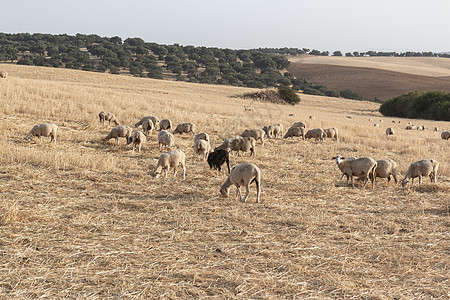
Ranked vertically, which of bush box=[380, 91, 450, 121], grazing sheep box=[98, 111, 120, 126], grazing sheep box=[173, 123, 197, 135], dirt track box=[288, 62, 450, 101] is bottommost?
bush box=[380, 91, 450, 121]

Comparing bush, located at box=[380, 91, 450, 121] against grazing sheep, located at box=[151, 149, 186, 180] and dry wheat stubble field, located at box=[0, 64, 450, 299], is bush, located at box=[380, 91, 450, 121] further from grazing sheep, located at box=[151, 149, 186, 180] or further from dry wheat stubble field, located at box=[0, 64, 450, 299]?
grazing sheep, located at box=[151, 149, 186, 180]

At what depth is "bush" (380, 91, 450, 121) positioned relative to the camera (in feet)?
207

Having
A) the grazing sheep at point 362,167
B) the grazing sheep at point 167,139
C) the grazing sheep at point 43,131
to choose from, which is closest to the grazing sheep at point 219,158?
the grazing sheep at point 167,139

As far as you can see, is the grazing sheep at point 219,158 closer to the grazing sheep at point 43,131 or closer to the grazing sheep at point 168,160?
the grazing sheep at point 168,160

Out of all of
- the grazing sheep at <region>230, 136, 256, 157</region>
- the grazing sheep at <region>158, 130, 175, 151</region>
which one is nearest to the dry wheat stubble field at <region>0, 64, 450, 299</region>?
the grazing sheep at <region>230, 136, 256, 157</region>

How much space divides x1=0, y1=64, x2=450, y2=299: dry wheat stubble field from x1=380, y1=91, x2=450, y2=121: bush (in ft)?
171

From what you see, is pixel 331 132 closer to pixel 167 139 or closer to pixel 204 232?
pixel 167 139

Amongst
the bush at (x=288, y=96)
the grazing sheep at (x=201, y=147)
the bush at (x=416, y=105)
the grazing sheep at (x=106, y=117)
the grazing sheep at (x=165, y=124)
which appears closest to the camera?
the grazing sheep at (x=201, y=147)

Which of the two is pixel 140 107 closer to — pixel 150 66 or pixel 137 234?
pixel 137 234

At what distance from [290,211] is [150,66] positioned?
302 ft

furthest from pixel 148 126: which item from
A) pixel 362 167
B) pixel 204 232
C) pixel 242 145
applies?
pixel 204 232

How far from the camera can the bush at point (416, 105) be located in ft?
207

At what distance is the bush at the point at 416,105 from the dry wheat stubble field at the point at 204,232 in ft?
171

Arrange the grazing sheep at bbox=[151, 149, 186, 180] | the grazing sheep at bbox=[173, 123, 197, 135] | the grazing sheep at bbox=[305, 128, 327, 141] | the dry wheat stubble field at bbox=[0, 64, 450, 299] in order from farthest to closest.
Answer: the grazing sheep at bbox=[305, 128, 327, 141] < the grazing sheep at bbox=[173, 123, 197, 135] < the grazing sheep at bbox=[151, 149, 186, 180] < the dry wheat stubble field at bbox=[0, 64, 450, 299]
